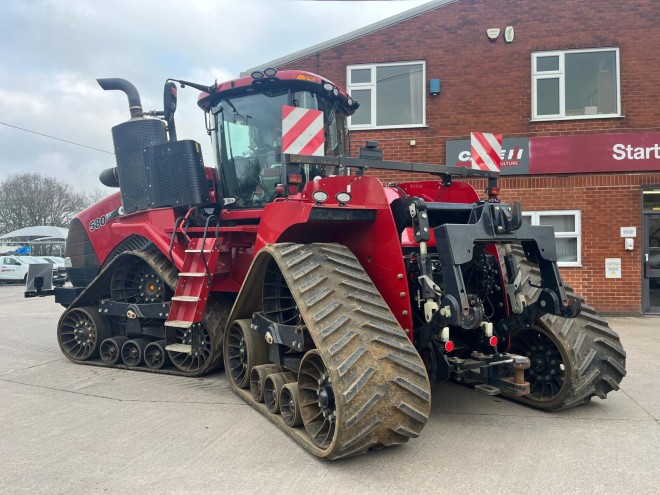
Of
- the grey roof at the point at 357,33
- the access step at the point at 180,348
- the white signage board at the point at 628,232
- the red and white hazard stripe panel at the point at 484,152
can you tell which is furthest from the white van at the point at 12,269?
the red and white hazard stripe panel at the point at 484,152

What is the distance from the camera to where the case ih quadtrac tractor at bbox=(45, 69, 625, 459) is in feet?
11.0

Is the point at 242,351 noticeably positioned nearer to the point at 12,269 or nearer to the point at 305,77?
the point at 305,77

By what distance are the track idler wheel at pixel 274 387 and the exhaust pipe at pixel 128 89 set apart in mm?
3981

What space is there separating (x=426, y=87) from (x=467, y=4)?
1.78 meters

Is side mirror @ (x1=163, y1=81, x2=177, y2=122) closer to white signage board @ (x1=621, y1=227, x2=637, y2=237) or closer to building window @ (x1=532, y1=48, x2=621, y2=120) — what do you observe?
building window @ (x1=532, y1=48, x2=621, y2=120)

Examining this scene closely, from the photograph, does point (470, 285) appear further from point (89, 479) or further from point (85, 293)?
point (85, 293)

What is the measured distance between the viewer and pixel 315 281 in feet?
11.6

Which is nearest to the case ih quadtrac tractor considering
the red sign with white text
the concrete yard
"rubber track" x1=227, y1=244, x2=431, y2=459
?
"rubber track" x1=227, y1=244, x2=431, y2=459

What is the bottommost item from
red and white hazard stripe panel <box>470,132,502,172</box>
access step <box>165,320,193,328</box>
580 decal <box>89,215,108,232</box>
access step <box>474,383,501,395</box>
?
access step <box>474,383,501,395</box>

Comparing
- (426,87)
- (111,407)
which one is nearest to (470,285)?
(111,407)

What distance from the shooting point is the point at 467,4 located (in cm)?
1052

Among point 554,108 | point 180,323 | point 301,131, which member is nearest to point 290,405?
point 180,323

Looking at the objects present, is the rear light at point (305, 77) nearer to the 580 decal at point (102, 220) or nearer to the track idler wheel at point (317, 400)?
the track idler wheel at point (317, 400)

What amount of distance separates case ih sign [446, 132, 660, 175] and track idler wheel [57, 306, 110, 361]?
731cm
